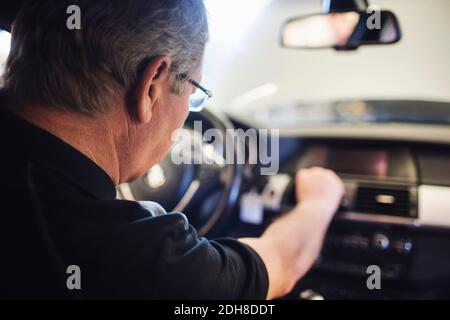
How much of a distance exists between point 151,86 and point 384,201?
120 cm

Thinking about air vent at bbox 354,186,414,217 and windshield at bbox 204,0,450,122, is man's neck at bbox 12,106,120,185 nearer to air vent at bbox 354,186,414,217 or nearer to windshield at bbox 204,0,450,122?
windshield at bbox 204,0,450,122

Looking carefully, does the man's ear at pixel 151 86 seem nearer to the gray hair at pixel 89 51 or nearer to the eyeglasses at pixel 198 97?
the gray hair at pixel 89 51

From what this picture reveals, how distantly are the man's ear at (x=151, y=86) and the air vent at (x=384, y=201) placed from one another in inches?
44.9

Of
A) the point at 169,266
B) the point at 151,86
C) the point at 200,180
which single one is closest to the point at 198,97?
the point at 151,86

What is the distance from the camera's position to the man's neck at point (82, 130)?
0.92m

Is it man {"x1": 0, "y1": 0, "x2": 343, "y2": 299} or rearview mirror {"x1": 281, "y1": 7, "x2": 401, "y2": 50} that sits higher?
rearview mirror {"x1": 281, "y1": 7, "x2": 401, "y2": 50}

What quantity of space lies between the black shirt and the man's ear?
0.16m

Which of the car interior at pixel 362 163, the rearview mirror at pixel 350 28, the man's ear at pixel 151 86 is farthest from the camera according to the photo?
the car interior at pixel 362 163

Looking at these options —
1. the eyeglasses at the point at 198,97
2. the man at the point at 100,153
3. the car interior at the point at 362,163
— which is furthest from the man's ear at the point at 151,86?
the car interior at the point at 362,163

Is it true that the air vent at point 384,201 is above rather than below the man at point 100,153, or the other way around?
below

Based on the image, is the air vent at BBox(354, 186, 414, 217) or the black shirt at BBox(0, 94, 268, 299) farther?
the air vent at BBox(354, 186, 414, 217)

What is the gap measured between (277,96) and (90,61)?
1897 mm

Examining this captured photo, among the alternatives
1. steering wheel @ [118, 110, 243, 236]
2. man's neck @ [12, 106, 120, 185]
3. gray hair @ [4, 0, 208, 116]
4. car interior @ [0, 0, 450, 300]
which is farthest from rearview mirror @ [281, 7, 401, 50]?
man's neck @ [12, 106, 120, 185]

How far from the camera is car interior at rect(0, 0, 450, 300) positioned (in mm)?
1744
